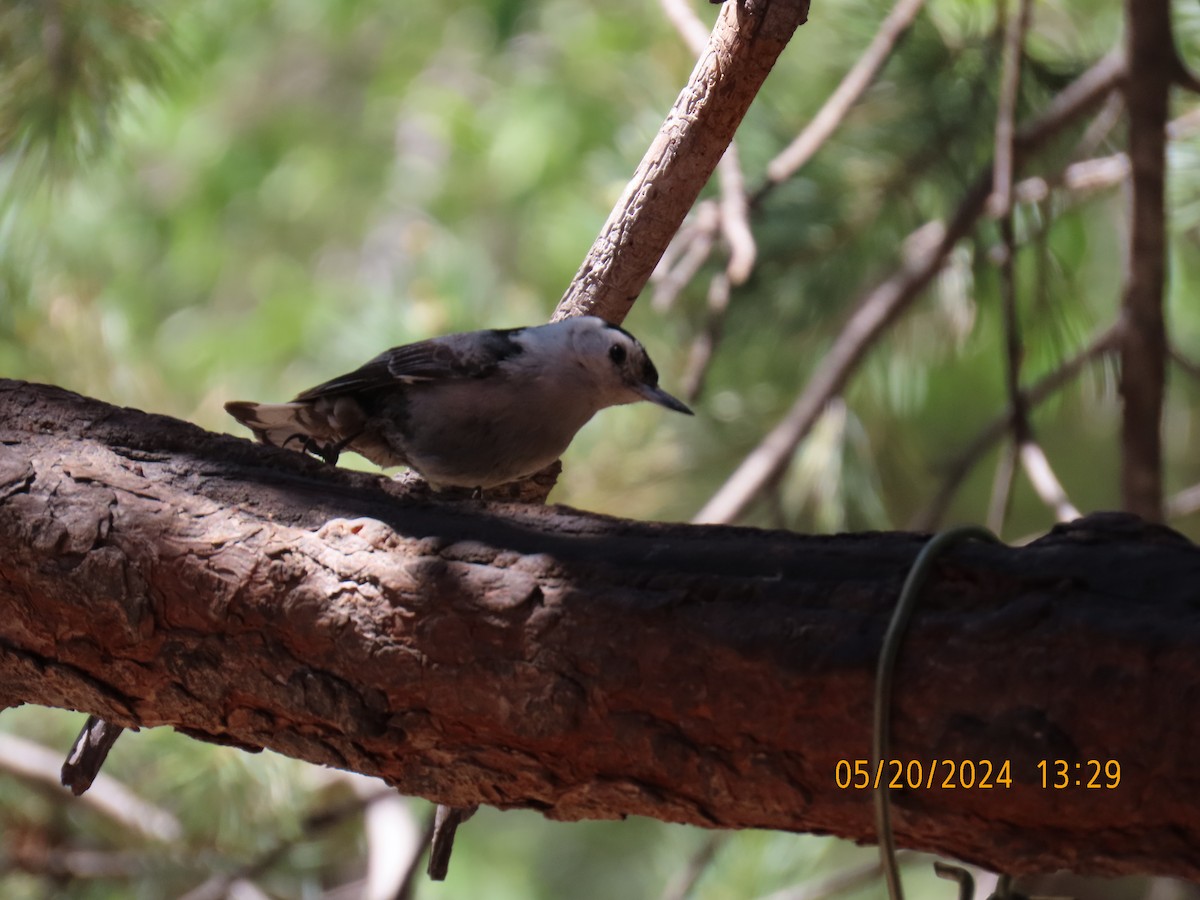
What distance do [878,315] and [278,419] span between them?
109cm

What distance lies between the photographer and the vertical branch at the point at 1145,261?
5.77ft

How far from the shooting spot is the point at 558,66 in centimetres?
483

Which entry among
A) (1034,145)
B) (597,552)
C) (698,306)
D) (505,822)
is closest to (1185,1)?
(1034,145)

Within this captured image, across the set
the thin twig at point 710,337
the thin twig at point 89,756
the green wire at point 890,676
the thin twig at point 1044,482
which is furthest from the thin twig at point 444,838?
the thin twig at point 1044,482

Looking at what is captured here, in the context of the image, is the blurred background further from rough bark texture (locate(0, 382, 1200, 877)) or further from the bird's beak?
rough bark texture (locate(0, 382, 1200, 877))

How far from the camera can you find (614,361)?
1401 mm

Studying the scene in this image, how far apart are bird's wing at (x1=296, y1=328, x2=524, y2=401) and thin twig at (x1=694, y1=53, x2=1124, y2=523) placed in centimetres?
56

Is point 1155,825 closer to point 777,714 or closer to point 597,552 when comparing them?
point 777,714

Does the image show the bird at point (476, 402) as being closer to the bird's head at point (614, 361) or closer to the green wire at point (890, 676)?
the bird's head at point (614, 361)

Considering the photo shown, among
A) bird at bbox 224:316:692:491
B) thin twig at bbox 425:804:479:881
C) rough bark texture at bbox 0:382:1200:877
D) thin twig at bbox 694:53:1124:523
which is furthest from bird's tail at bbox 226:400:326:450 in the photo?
thin twig at bbox 694:53:1124:523

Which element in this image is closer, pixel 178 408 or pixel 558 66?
pixel 178 408

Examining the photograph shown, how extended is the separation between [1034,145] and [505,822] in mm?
3835

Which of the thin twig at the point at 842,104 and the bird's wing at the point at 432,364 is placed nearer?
the bird's wing at the point at 432,364

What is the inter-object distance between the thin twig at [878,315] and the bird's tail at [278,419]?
2.16ft
